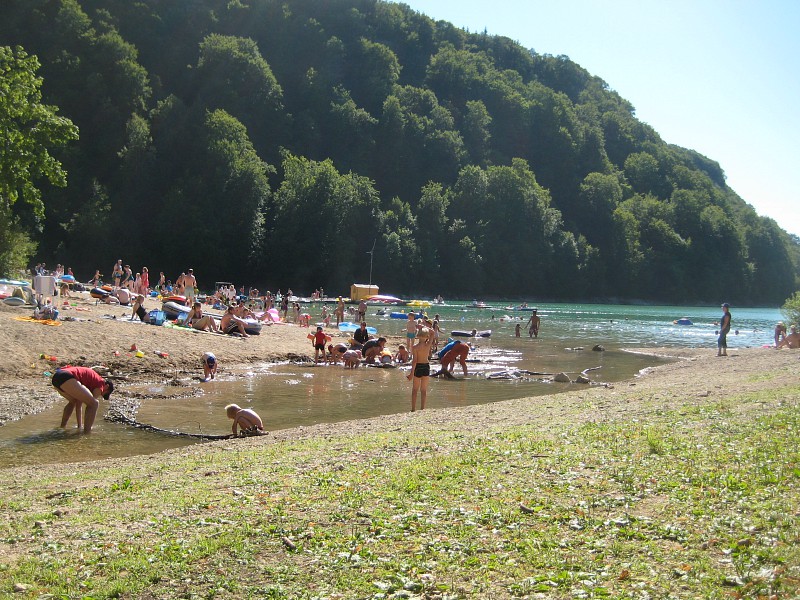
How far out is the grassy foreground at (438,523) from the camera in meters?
5.21

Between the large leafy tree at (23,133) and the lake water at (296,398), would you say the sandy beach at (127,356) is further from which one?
the large leafy tree at (23,133)

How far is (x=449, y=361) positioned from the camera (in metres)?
24.4

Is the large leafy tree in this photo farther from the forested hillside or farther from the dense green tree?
the dense green tree

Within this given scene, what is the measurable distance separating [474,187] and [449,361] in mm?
98485

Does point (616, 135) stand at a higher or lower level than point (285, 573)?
higher

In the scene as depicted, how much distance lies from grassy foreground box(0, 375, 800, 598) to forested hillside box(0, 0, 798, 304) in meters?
68.6

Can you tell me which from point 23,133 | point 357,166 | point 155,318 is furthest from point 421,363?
point 357,166

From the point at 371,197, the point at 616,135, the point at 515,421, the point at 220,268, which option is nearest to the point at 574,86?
the point at 616,135

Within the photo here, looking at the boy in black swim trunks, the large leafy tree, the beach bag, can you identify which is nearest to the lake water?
the boy in black swim trunks

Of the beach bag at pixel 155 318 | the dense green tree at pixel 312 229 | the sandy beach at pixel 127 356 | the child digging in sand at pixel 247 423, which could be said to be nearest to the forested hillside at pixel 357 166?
the dense green tree at pixel 312 229

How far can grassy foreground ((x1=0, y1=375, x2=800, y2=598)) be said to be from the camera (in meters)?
5.21

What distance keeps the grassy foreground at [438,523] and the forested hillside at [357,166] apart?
6865 centimetres

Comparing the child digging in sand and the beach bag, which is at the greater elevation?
the beach bag

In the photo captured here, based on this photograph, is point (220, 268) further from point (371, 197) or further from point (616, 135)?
point (616, 135)
